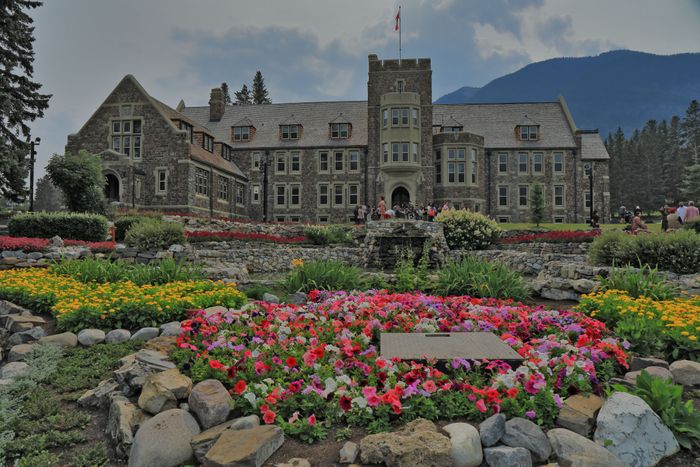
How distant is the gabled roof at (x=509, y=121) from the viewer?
45500 mm

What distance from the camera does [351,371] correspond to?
477 centimetres

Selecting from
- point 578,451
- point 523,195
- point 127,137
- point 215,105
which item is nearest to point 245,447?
point 578,451

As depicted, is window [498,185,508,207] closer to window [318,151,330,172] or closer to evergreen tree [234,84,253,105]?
window [318,151,330,172]

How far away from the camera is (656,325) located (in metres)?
5.80

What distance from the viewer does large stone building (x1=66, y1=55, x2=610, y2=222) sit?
1549 inches

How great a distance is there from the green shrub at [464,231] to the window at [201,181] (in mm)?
21897

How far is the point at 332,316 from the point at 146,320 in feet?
9.28

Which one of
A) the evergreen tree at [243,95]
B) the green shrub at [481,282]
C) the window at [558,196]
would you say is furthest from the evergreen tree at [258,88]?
the green shrub at [481,282]

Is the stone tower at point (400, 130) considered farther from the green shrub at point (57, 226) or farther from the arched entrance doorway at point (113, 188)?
the green shrub at point (57, 226)

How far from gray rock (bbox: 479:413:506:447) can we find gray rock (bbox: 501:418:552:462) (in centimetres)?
5

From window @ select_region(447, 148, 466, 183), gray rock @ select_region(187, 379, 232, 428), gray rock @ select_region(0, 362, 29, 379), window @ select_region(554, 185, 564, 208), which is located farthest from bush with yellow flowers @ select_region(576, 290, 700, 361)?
window @ select_region(554, 185, 564, 208)

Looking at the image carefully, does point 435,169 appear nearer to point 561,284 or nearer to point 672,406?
point 561,284

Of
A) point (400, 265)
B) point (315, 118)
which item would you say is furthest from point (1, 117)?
point (400, 265)

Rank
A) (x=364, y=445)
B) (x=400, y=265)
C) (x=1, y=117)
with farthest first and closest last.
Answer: (x=1, y=117) → (x=400, y=265) → (x=364, y=445)
